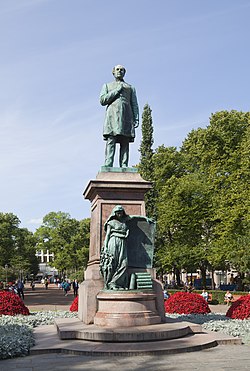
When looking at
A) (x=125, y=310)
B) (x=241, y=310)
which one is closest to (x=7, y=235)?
(x=241, y=310)

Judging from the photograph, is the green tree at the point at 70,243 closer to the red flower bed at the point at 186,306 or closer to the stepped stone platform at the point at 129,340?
the red flower bed at the point at 186,306

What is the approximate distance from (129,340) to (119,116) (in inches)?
237

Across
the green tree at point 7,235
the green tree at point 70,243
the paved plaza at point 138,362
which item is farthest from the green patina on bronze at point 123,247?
the green tree at point 70,243

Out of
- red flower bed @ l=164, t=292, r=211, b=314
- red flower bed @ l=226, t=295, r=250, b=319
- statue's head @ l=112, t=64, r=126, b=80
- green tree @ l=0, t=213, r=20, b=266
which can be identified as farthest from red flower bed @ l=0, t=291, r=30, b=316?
green tree @ l=0, t=213, r=20, b=266

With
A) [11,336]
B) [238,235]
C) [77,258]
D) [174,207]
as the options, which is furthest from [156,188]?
[11,336]

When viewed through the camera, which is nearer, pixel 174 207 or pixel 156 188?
pixel 174 207

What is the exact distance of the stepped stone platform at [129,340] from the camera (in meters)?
9.03

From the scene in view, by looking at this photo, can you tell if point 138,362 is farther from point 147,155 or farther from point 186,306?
point 147,155

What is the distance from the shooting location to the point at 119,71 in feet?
44.0

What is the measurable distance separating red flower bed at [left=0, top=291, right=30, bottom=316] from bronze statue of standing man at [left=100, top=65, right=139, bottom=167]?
21.0 ft

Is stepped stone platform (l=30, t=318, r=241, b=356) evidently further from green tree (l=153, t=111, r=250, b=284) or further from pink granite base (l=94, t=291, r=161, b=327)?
green tree (l=153, t=111, r=250, b=284)

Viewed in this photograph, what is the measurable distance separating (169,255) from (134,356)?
101 feet

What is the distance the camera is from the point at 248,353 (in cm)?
919

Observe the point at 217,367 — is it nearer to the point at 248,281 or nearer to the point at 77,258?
the point at 248,281
